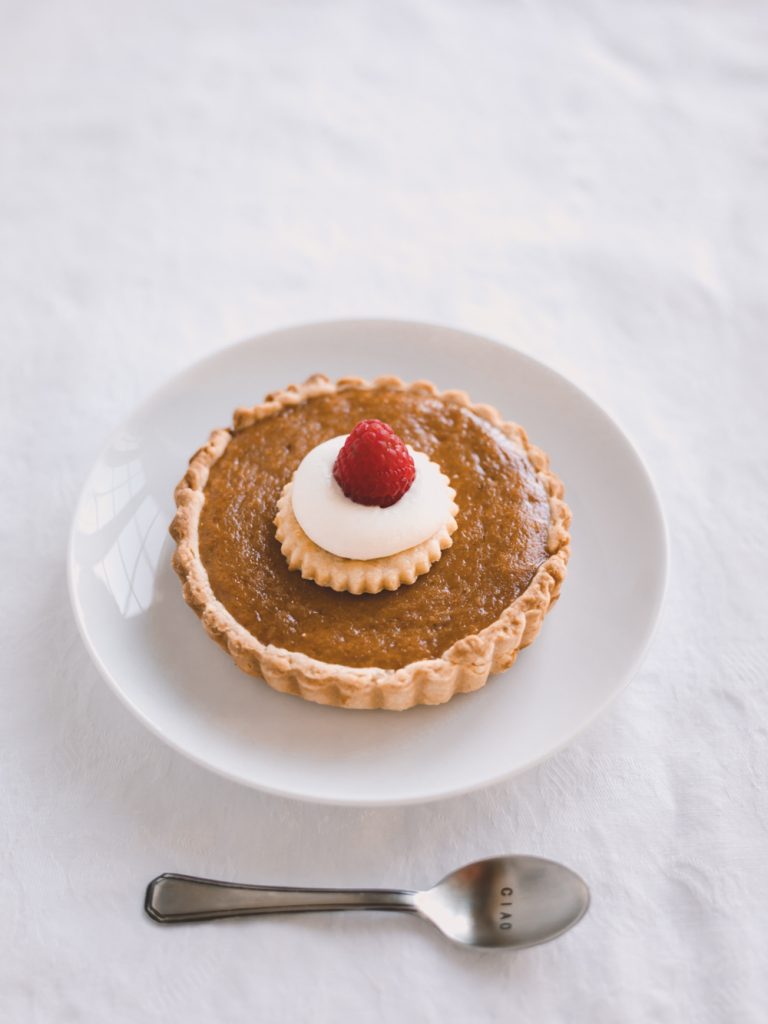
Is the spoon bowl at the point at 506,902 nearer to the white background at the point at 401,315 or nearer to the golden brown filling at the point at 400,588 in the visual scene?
the white background at the point at 401,315

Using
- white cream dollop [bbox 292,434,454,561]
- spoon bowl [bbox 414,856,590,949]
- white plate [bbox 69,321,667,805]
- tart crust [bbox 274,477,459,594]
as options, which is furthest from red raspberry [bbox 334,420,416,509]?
spoon bowl [bbox 414,856,590,949]

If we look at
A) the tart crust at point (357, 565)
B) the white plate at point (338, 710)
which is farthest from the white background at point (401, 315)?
the tart crust at point (357, 565)

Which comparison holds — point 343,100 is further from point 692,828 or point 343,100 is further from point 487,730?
point 692,828

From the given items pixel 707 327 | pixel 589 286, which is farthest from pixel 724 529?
pixel 589 286

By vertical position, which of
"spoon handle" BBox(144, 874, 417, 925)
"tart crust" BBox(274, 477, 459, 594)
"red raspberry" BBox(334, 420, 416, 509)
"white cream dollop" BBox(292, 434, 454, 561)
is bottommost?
"spoon handle" BBox(144, 874, 417, 925)

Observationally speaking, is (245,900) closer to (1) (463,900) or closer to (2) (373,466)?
(1) (463,900)

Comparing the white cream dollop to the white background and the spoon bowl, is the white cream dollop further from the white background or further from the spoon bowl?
the spoon bowl
